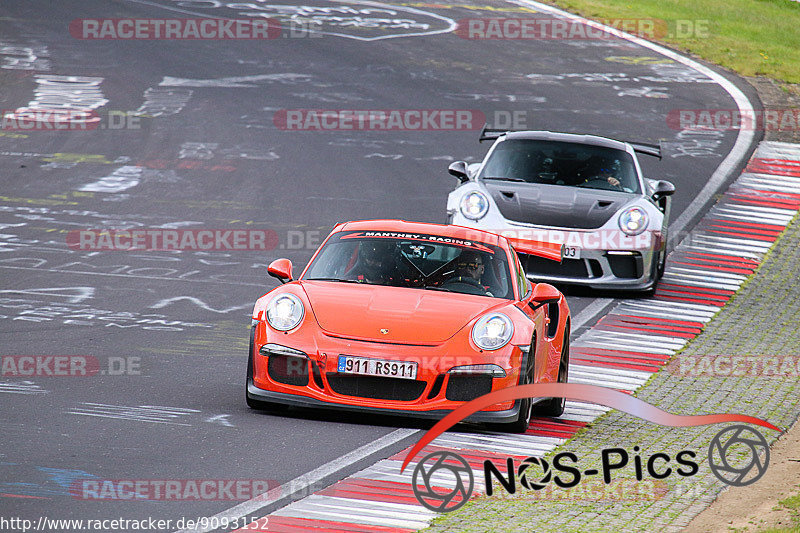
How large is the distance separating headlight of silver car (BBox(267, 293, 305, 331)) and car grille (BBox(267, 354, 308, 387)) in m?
0.21

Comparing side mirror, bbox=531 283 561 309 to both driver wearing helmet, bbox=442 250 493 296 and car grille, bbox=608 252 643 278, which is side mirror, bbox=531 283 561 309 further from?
car grille, bbox=608 252 643 278

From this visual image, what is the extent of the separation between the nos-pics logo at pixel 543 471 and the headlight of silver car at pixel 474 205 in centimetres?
604

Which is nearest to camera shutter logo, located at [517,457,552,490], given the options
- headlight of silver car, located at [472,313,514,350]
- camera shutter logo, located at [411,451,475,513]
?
camera shutter logo, located at [411,451,475,513]

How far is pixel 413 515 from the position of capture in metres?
7.06

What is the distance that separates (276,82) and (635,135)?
7.55 m

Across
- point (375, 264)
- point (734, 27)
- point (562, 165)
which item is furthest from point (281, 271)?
point (734, 27)

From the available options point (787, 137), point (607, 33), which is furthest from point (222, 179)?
point (607, 33)

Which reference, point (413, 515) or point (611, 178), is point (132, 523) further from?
point (611, 178)

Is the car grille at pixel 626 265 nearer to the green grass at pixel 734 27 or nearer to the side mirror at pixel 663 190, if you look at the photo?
the side mirror at pixel 663 190

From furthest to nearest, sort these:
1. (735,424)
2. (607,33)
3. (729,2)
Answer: (729,2) → (607,33) → (735,424)

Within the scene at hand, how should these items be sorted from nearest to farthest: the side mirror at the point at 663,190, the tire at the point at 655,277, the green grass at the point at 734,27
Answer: the tire at the point at 655,277, the side mirror at the point at 663,190, the green grass at the point at 734,27

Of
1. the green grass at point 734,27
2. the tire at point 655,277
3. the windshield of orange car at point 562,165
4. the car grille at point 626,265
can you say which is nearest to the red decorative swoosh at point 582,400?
the car grille at point 626,265

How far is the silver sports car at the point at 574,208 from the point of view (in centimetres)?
1443

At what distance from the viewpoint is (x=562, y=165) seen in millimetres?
15469
